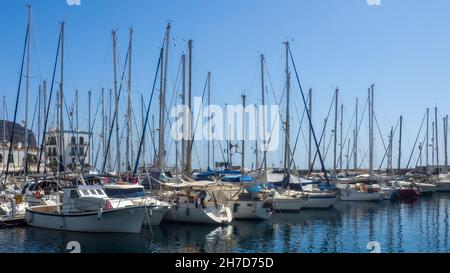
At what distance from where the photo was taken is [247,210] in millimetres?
35312

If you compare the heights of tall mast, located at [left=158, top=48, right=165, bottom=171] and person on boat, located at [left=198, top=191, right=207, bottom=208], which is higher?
tall mast, located at [left=158, top=48, right=165, bottom=171]

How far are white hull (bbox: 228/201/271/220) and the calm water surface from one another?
1016 mm

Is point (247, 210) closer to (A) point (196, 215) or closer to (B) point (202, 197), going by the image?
(B) point (202, 197)

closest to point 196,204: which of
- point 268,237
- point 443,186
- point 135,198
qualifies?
point 135,198

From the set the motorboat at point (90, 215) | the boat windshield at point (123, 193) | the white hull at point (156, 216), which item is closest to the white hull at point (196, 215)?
the white hull at point (156, 216)

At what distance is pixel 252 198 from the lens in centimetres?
3594

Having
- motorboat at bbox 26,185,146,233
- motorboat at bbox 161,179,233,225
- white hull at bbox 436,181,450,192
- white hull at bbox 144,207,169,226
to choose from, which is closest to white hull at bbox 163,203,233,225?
motorboat at bbox 161,179,233,225

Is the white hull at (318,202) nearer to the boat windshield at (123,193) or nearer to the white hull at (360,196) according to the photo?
the white hull at (360,196)

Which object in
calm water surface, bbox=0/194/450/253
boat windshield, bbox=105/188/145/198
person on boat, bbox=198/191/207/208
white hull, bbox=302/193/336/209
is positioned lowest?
calm water surface, bbox=0/194/450/253

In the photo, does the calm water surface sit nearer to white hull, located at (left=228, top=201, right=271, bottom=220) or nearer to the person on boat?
white hull, located at (left=228, top=201, right=271, bottom=220)

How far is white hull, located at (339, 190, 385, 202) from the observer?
53906 millimetres

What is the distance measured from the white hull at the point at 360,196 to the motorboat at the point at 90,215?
33505mm

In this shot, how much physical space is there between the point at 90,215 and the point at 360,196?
36.5 m
